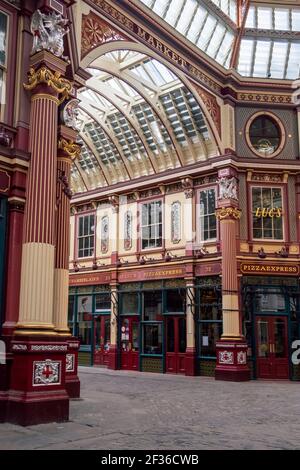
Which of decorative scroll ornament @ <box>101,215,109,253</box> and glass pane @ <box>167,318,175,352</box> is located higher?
decorative scroll ornament @ <box>101,215,109,253</box>

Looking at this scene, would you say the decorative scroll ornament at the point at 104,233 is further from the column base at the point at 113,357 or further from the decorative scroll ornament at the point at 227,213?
the decorative scroll ornament at the point at 227,213

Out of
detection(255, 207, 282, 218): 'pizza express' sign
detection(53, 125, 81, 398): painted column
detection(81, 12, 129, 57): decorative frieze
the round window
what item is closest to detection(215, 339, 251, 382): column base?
detection(255, 207, 282, 218): 'pizza express' sign

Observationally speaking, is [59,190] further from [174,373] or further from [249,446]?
[174,373]

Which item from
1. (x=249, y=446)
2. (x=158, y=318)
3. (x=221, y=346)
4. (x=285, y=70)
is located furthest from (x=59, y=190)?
(x=285, y=70)

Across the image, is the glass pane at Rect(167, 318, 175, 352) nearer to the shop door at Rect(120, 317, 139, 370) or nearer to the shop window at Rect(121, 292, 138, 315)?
the shop door at Rect(120, 317, 139, 370)

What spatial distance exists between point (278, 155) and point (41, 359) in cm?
1397

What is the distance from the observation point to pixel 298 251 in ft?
63.3

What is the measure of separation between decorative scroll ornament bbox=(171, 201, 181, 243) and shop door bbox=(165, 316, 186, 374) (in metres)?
3.24

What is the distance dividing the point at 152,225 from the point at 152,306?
3.45 metres

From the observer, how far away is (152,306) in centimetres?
2148

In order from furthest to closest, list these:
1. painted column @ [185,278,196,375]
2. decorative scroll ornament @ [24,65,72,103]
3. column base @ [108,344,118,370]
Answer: column base @ [108,344,118,370] → painted column @ [185,278,196,375] → decorative scroll ornament @ [24,65,72,103]

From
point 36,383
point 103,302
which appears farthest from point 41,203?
point 103,302

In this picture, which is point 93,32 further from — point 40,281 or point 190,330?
point 190,330

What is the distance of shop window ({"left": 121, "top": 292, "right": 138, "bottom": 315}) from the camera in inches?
869
